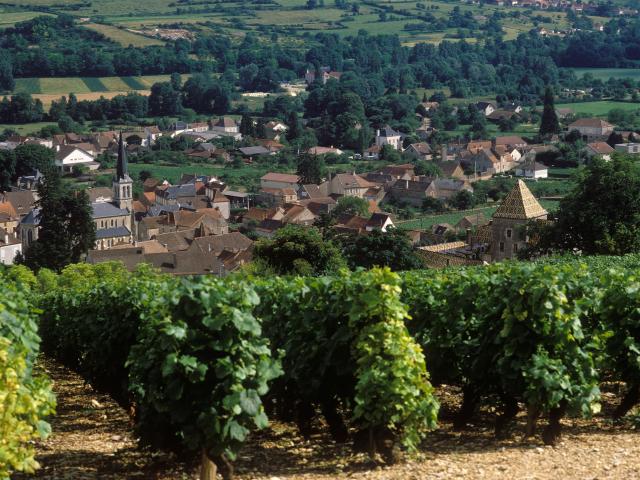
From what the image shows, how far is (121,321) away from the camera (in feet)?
46.8

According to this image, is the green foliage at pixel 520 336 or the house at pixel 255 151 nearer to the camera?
the green foliage at pixel 520 336

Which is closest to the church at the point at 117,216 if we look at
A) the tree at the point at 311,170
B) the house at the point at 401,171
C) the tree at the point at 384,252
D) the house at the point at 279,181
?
the house at the point at 279,181

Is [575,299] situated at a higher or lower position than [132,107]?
higher

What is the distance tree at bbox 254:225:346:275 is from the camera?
41.2 m

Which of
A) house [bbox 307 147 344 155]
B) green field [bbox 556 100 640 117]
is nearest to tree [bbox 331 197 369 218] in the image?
house [bbox 307 147 344 155]

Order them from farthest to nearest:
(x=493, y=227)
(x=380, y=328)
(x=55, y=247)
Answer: (x=55, y=247), (x=493, y=227), (x=380, y=328)

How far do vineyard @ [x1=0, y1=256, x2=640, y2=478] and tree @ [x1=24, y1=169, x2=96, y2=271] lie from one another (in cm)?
4282

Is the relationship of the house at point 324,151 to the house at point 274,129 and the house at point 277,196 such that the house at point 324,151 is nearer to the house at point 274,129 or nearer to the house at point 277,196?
the house at point 274,129

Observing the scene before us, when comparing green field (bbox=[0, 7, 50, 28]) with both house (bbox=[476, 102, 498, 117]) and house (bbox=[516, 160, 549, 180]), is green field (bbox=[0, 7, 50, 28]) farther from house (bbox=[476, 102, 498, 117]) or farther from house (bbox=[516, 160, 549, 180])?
house (bbox=[516, 160, 549, 180])

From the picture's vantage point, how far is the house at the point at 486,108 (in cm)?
14031

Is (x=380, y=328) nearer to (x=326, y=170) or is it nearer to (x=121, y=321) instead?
(x=121, y=321)

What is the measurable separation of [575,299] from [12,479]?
621cm

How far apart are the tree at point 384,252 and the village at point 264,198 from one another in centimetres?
371

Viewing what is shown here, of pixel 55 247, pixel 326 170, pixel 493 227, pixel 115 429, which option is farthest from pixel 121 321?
pixel 326 170
